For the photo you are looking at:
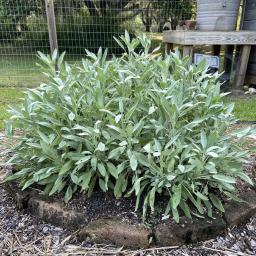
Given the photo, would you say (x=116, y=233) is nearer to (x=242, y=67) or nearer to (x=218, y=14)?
(x=218, y=14)

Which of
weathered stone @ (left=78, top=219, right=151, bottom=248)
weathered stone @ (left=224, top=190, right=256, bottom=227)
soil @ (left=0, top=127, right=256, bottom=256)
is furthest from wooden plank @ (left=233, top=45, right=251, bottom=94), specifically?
weathered stone @ (left=78, top=219, right=151, bottom=248)

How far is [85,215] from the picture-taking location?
1609 millimetres

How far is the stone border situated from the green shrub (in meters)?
0.06

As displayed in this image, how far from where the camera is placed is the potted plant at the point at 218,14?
416 centimetres

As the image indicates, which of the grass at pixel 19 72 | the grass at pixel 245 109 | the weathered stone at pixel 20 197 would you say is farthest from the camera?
the grass at pixel 19 72

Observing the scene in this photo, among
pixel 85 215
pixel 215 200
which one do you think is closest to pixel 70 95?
pixel 85 215

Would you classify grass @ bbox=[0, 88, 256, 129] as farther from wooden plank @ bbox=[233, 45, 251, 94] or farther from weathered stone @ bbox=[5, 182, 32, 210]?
weathered stone @ bbox=[5, 182, 32, 210]

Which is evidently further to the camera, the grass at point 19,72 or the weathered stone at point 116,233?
the grass at point 19,72

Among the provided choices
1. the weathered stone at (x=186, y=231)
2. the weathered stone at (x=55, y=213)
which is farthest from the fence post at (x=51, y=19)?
the weathered stone at (x=186, y=231)

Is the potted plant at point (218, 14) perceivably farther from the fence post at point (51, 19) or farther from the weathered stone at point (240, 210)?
the weathered stone at point (240, 210)

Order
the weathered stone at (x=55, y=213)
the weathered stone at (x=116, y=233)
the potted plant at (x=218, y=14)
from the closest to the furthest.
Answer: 1. the weathered stone at (x=116, y=233)
2. the weathered stone at (x=55, y=213)
3. the potted plant at (x=218, y=14)

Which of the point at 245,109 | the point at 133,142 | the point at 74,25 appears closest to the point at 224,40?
the point at 245,109

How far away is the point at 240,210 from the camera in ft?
5.48

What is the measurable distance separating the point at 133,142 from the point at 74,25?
4.97 meters
